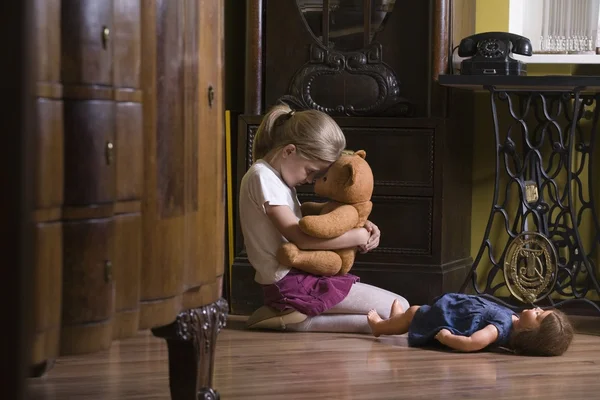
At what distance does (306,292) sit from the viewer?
2.60 meters

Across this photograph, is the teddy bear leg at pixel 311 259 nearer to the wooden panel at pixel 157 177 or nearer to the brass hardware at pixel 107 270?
the wooden panel at pixel 157 177

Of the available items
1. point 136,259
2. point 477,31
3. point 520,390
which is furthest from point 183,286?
point 477,31

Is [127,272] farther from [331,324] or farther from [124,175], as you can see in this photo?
[331,324]

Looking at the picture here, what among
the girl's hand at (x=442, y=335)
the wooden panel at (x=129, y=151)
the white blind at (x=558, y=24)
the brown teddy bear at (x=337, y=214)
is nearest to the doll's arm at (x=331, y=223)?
the brown teddy bear at (x=337, y=214)

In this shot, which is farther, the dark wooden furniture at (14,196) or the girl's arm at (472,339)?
the girl's arm at (472,339)

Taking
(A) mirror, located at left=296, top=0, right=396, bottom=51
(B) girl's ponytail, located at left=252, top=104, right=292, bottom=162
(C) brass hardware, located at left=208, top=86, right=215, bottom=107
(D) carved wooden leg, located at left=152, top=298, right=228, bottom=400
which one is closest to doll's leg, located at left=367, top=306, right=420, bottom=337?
(B) girl's ponytail, located at left=252, top=104, right=292, bottom=162

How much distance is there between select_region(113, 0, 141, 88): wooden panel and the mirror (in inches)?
74.9

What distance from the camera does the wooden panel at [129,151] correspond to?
3.49ft

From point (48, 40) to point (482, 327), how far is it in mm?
1696

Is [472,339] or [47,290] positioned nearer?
[47,290]

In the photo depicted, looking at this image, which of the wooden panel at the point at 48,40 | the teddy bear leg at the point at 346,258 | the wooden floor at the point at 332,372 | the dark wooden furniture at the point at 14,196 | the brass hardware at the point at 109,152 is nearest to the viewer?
the dark wooden furniture at the point at 14,196

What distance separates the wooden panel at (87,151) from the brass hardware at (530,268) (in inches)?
79.7

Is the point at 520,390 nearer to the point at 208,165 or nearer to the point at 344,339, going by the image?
the point at 344,339

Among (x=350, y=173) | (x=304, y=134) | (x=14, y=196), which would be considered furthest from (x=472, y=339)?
(x=14, y=196)
